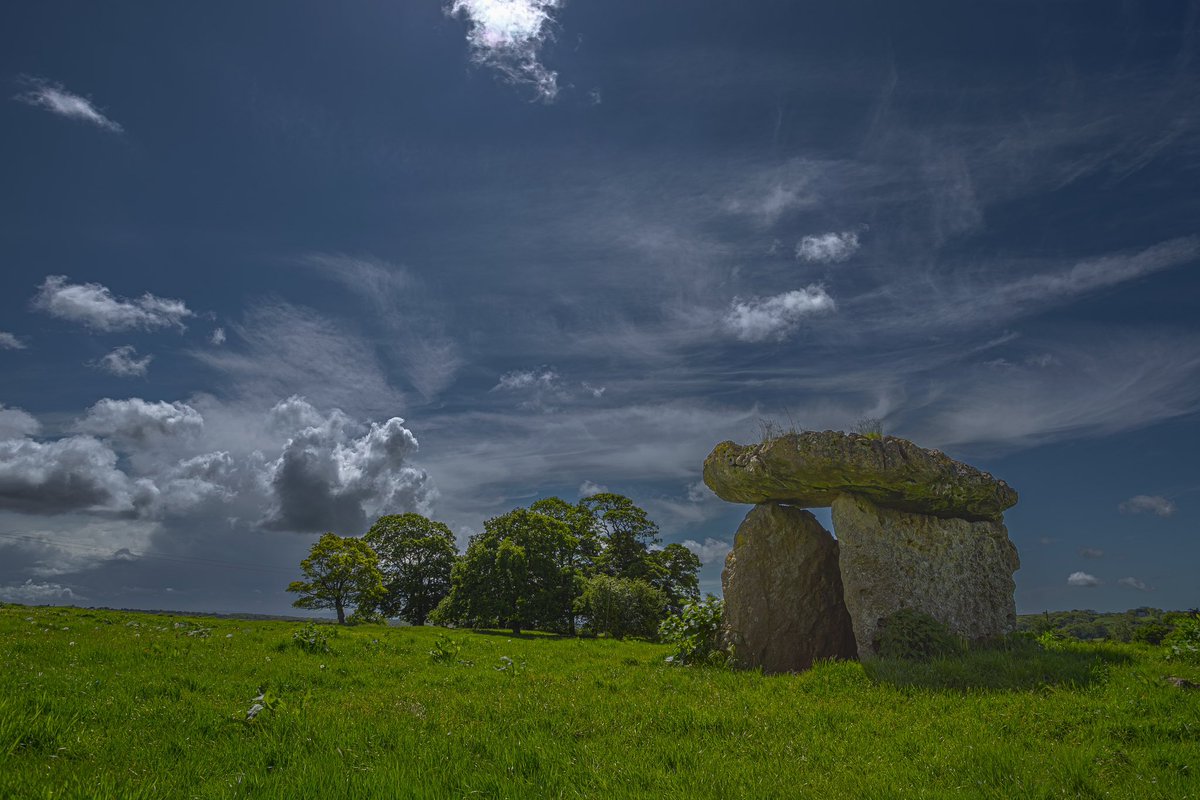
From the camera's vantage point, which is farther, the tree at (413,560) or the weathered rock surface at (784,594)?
the tree at (413,560)

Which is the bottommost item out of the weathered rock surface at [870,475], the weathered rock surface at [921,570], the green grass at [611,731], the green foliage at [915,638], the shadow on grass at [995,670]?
the green grass at [611,731]

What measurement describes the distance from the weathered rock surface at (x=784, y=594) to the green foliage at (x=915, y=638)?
2.23 m

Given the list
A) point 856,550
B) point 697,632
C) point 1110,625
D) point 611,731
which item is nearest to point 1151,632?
point 1110,625

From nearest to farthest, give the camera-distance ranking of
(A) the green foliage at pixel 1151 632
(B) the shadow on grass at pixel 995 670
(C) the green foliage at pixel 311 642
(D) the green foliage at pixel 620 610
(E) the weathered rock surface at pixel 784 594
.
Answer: (B) the shadow on grass at pixel 995 670
(E) the weathered rock surface at pixel 784 594
(A) the green foliage at pixel 1151 632
(C) the green foliage at pixel 311 642
(D) the green foliage at pixel 620 610

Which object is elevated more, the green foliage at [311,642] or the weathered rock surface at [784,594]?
the weathered rock surface at [784,594]

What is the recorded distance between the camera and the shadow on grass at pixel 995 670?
1317cm

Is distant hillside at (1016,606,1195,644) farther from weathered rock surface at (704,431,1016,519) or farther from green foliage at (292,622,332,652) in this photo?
green foliage at (292,622,332,652)

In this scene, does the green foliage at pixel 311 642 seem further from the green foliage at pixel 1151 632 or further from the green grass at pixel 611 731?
the green foliage at pixel 1151 632

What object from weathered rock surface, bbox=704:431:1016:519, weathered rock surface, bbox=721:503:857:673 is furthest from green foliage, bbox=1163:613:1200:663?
weathered rock surface, bbox=721:503:857:673

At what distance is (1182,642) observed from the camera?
16.6m

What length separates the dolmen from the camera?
1738cm

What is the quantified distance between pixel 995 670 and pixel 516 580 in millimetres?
38237

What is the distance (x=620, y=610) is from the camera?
137ft

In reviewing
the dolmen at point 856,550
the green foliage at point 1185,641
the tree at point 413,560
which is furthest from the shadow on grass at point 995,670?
the tree at point 413,560
